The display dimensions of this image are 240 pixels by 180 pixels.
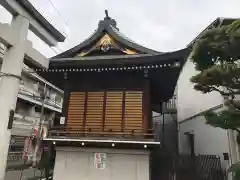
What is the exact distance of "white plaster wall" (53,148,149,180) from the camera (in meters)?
9.67

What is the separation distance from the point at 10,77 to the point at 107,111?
14.3 feet

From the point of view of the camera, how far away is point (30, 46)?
10047mm

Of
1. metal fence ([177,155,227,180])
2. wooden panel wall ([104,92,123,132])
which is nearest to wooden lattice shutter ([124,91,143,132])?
wooden panel wall ([104,92,123,132])

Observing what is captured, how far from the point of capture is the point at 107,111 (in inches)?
422

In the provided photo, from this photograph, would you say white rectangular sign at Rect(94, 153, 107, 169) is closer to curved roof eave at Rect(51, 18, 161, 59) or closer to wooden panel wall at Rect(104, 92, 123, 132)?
wooden panel wall at Rect(104, 92, 123, 132)

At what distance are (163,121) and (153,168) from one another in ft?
26.7

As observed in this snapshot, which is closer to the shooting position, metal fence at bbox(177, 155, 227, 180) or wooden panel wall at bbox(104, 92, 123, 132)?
wooden panel wall at bbox(104, 92, 123, 132)

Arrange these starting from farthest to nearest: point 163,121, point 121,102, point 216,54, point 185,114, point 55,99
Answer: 1. point 55,99
2. point 163,121
3. point 185,114
4. point 121,102
5. point 216,54

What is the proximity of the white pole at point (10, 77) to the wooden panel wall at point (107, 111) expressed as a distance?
309 cm

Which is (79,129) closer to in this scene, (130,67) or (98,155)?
(98,155)

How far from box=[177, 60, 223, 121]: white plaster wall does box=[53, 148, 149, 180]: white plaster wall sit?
208 inches

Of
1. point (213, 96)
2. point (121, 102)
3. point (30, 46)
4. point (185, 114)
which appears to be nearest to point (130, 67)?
point (121, 102)

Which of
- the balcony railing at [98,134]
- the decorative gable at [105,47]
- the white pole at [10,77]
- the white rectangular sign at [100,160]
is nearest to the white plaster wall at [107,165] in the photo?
the white rectangular sign at [100,160]

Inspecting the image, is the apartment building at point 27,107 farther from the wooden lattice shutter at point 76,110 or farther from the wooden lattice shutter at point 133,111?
the wooden lattice shutter at point 133,111
